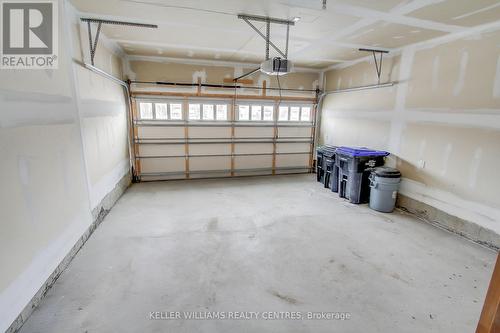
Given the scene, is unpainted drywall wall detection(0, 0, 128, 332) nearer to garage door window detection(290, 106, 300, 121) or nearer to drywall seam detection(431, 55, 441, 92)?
garage door window detection(290, 106, 300, 121)

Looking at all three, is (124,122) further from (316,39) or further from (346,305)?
(346,305)

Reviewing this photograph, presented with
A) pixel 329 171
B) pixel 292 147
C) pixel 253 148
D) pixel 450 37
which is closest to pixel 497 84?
pixel 450 37

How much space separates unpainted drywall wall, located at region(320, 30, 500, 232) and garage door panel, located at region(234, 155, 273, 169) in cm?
276

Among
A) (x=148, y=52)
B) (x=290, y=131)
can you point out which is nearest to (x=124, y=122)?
(x=148, y=52)

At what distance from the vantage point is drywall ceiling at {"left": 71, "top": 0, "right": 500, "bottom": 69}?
2.82m

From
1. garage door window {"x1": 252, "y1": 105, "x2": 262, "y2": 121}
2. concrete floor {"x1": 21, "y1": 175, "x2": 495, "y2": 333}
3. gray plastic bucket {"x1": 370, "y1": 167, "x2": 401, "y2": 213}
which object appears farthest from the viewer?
garage door window {"x1": 252, "y1": 105, "x2": 262, "y2": 121}

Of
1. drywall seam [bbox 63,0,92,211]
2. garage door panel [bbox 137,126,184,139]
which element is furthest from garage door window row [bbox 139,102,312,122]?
drywall seam [bbox 63,0,92,211]

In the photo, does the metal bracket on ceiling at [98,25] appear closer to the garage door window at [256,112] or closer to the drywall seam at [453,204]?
the garage door window at [256,112]

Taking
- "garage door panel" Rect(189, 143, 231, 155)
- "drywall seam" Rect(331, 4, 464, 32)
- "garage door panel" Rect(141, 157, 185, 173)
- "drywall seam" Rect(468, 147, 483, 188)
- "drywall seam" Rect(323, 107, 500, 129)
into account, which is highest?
"drywall seam" Rect(331, 4, 464, 32)

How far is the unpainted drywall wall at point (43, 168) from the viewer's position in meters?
1.93

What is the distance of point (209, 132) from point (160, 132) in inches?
47.6

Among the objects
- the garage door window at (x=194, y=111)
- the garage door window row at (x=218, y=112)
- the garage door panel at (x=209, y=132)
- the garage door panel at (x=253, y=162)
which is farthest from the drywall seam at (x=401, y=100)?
the garage door window at (x=194, y=111)

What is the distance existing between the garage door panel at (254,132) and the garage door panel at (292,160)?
753 millimetres

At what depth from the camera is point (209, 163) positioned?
672 cm
